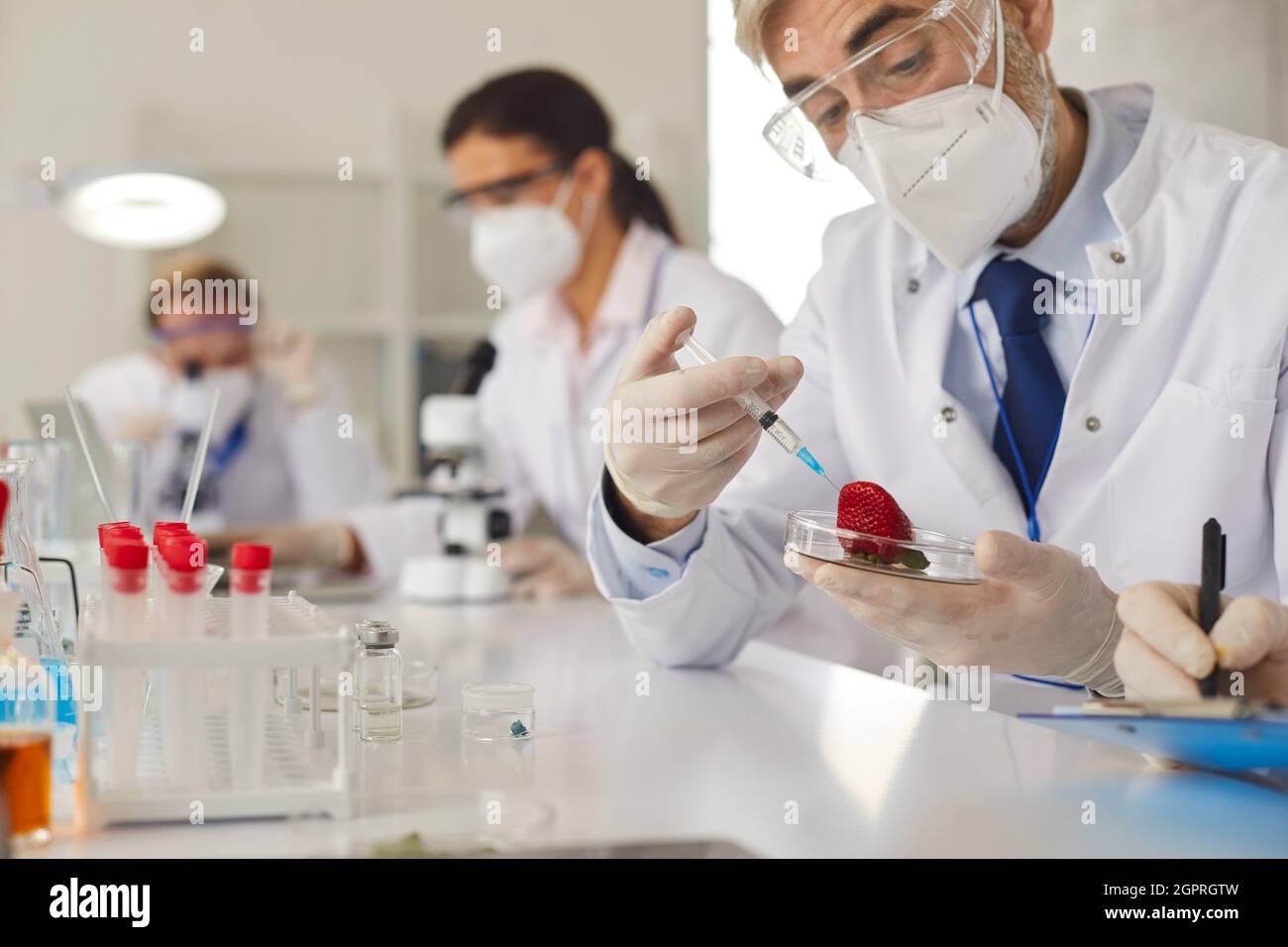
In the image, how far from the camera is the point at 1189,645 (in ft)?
2.71

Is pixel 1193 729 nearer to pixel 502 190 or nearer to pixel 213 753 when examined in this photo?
pixel 213 753

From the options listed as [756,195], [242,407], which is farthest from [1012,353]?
[242,407]

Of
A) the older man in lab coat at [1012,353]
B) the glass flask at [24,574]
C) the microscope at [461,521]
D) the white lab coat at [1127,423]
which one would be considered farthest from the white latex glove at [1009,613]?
the microscope at [461,521]

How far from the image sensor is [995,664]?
1163 mm

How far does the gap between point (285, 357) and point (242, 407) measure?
0.26 meters

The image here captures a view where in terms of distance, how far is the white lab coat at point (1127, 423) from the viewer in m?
1.30

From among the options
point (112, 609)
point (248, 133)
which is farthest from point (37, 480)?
point (248, 133)

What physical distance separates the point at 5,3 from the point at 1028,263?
4167mm

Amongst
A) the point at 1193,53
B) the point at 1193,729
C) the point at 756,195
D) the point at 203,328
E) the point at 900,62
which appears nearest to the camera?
the point at 1193,729

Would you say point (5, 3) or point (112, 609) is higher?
point (5, 3)

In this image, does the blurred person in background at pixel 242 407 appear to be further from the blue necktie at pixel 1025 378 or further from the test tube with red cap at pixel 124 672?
the test tube with red cap at pixel 124 672

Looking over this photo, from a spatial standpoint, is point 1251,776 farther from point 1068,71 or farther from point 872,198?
point 1068,71
